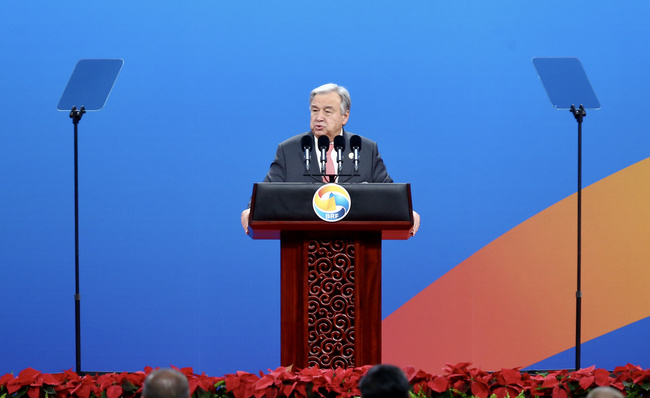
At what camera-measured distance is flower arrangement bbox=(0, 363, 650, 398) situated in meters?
2.64

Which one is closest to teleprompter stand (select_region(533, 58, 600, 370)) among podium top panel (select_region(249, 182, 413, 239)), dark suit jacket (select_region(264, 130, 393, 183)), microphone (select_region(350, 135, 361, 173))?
dark suit jacket (select_region(264, 130, 393, 183))

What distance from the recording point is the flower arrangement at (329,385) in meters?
2.64

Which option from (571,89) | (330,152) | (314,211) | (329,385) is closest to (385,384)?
(329,385)

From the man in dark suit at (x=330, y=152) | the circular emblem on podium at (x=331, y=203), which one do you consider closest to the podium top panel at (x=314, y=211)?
the circular emblem on podium at (x=331, y=203)

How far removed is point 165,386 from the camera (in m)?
1.80

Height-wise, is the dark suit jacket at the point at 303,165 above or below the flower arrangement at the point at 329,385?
above

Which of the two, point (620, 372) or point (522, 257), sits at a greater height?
point (522, 257)

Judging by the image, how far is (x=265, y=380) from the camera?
8.71 ft

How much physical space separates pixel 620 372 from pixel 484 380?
547 mm

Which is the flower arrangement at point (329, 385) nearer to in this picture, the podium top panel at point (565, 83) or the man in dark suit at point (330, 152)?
the man in dark suit at point (330, 152)

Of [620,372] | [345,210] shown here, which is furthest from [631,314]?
[345,210]

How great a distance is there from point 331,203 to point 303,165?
718 mm

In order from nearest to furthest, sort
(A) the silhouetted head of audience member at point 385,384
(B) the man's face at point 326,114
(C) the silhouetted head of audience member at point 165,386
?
1. (A) the silhouetted head of audience member at point 385,384
2. (C) the silhouetted head of audience member at point 165,386
3. (B) the man's face at point 326,114

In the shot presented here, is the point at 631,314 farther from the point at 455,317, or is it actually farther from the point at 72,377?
the point at 72,377
